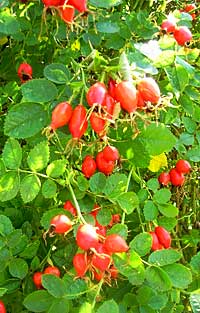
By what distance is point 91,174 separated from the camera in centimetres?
124

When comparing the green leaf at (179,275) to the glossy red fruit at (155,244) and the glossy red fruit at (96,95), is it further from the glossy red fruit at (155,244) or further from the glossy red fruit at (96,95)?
the glossy red fruit at (96,95)

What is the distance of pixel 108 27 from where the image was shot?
4.56ft

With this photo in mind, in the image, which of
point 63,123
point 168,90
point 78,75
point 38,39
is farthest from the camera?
point 38,39

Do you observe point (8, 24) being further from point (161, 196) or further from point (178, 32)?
point (161, 196)

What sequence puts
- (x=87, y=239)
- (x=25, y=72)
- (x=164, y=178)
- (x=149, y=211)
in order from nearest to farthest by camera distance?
1. (x=87, y=239)
2. (x=149, y=211)
3. (x=25, y=72)
4. (x=164, y=178)

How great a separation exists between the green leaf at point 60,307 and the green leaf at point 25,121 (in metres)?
0.30

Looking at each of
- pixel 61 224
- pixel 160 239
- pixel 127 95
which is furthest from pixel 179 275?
pixel 127 95

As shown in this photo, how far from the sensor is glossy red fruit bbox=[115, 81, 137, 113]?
98 centimetres

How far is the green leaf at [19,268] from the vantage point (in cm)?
125

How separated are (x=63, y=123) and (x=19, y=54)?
0.58m

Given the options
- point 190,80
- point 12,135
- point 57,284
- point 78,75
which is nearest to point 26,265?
point 57,284

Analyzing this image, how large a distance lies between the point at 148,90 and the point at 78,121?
0.12m

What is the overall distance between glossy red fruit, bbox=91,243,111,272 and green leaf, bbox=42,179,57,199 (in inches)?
7.5

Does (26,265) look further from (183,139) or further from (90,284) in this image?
(183,139)
